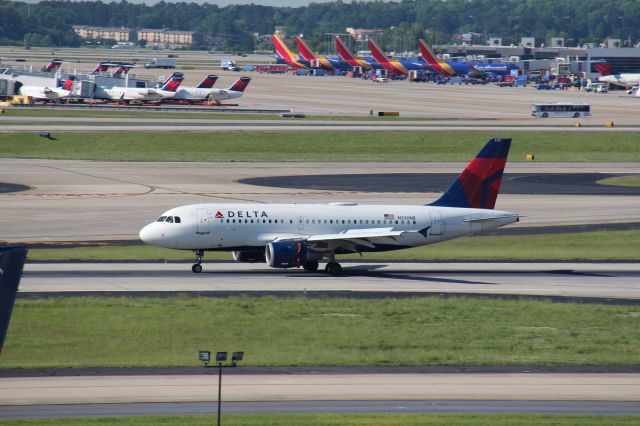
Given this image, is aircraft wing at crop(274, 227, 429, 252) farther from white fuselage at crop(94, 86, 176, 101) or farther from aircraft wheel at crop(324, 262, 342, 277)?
white fuselage at crop(94, 86, 176, 101)

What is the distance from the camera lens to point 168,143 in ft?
418

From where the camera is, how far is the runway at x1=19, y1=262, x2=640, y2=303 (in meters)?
54.4

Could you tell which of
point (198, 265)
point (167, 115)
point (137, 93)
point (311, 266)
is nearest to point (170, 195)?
point (198, 265)

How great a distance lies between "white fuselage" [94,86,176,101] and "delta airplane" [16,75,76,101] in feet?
16.6

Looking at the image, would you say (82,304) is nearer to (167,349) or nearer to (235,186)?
(167,349)

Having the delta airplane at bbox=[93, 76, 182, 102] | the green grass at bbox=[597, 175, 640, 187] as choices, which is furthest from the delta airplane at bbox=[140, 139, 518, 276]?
the delta airplane at bbox=[93, 76, 182, 102]

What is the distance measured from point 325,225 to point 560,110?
121 m

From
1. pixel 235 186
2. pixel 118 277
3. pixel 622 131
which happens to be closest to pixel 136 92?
pixel 622 131

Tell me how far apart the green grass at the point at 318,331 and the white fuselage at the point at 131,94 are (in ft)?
460

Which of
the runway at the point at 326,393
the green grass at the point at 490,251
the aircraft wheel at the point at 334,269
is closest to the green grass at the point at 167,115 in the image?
the green grass at the point at 490,251

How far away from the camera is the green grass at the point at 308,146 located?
121312mm

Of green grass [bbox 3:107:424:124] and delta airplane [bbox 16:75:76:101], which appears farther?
delta airplane [bbox 16:75:76:101]

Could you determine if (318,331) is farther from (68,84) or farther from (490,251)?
(68,84)

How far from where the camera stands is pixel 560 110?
175 meters
